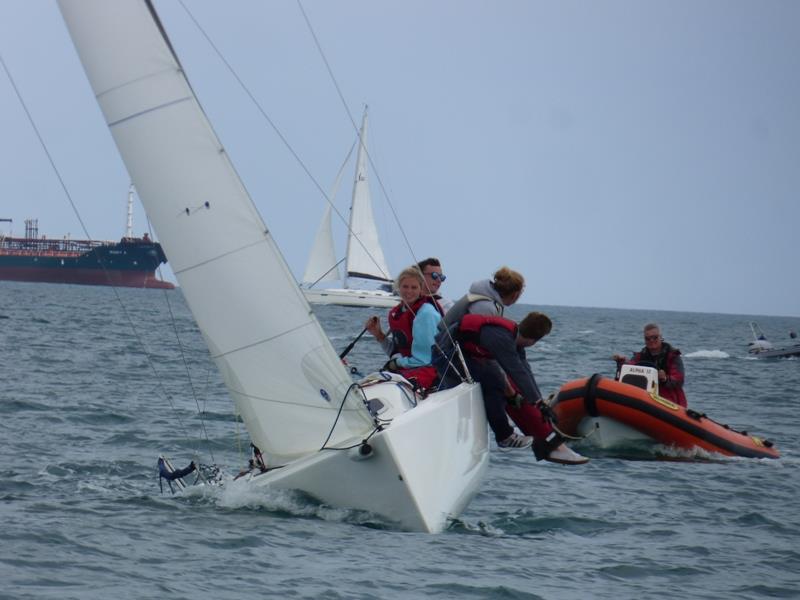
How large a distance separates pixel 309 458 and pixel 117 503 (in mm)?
1311

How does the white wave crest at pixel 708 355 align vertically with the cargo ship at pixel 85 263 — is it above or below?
below

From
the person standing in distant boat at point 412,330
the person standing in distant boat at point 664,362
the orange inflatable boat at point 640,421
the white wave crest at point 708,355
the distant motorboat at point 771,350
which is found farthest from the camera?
the white wave crest at point 708,355

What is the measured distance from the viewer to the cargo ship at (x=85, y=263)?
81.9 m

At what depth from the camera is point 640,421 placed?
9539 mm

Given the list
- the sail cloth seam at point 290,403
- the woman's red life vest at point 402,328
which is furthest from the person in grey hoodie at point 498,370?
the sail cloth seam at point 290,403

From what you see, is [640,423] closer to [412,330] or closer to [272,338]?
[412,330]

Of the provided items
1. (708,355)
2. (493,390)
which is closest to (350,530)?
(493,390)

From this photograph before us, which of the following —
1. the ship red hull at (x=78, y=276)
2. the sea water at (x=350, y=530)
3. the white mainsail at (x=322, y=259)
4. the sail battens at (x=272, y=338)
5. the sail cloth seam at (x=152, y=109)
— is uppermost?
the ship red hull at (x=78, y=276)

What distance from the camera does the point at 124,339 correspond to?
23.3 metres

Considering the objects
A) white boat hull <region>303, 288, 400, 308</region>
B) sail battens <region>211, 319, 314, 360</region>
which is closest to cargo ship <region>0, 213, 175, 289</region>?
white boat hull <region>303, 288, 400, 308</region>

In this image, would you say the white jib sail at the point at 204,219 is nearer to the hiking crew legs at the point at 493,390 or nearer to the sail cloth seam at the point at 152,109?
the sail cloth seam at the point at 152,109

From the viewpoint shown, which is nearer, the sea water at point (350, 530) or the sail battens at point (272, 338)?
the sea water at point (350, 530)

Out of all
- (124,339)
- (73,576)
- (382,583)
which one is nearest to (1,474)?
(73,576)

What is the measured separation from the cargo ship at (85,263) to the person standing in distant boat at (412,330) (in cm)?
7317
